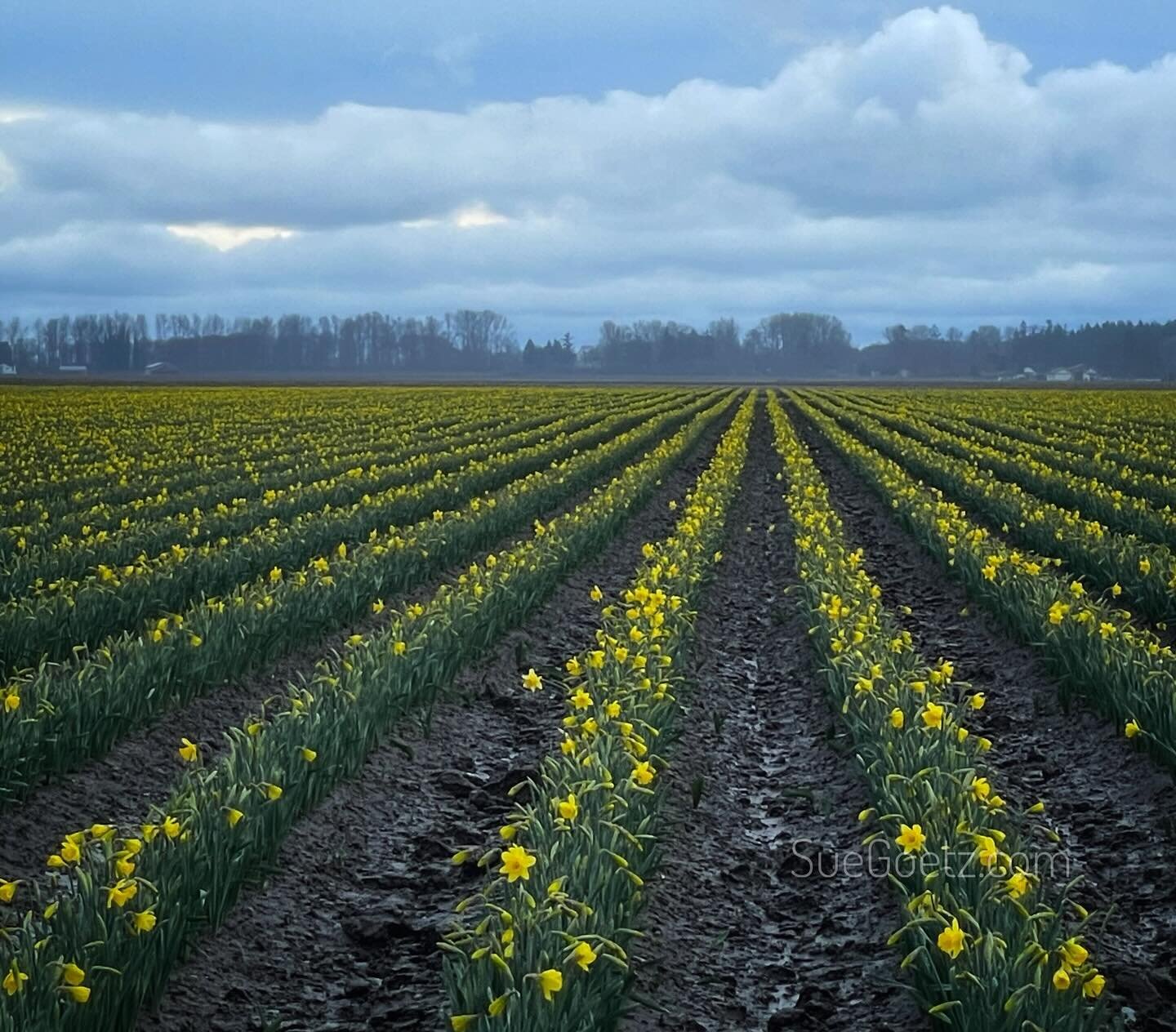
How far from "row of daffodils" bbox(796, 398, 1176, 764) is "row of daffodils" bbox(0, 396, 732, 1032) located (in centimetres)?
431

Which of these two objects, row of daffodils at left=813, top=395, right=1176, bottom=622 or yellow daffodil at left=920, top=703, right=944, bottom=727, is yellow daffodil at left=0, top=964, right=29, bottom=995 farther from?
row of daffodils at left=813, top=395, right=1176, bottom=622

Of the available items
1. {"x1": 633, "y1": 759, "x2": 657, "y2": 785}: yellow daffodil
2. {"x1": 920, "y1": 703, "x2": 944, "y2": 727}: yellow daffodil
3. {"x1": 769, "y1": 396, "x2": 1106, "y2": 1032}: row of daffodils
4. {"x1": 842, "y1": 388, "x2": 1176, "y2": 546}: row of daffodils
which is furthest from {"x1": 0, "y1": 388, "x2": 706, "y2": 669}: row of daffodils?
{"x1": 842, "y1": 388, "x2": 1176, "y2": 546}: row of daffodils

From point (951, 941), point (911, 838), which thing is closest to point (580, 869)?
point (911, 838)

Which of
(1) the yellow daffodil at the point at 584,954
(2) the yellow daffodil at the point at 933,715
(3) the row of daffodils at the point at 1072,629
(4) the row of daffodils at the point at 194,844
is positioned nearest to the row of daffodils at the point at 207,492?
(4) the row of daffodils at the point at 194,844

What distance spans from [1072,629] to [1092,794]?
206cm

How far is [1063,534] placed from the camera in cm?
1385

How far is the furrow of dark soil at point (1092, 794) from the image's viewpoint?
5.11 metres

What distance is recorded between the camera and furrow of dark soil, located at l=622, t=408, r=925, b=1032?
192 inches

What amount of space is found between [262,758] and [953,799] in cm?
325

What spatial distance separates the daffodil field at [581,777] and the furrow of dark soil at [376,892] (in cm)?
2

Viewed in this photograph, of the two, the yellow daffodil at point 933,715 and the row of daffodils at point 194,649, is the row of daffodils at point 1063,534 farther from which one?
the row of daffodils at point 194,649

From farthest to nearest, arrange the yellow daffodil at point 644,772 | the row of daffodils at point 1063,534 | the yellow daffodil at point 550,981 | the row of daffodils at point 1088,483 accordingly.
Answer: the row of daffodils at point 1088,483 < the row of daffodils at point 1063,534 < the yellow daffodil at point 644,772 < the yellow daffodil at point 550,981

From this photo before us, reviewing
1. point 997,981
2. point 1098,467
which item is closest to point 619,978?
point 997,981

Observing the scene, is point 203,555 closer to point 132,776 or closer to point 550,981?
point 132,776
